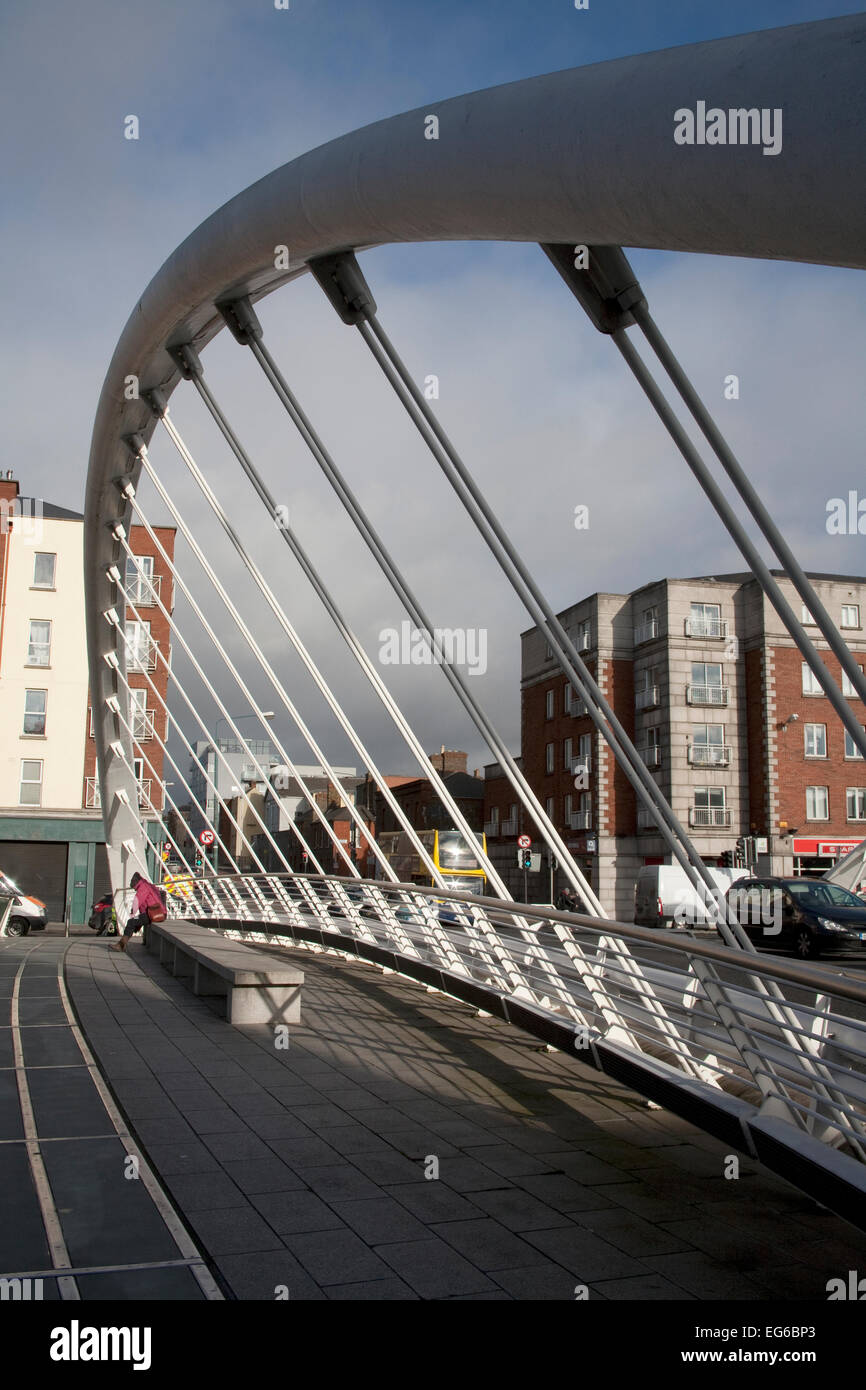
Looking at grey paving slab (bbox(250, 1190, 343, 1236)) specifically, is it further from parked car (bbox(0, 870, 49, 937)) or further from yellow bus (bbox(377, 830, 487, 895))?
yellow bus (bbox(377, 830, 487, 895))

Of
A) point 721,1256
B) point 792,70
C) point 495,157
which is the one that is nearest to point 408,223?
point 495,157

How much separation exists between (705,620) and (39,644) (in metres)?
23.8

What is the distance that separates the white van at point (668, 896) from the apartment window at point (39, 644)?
68.4 ft

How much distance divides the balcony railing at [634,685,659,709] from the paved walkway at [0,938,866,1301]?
3614 centimetres

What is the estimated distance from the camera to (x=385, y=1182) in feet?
16.0

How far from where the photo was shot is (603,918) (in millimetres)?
6547

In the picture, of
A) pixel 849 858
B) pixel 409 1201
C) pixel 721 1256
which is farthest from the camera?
pixel 849 858

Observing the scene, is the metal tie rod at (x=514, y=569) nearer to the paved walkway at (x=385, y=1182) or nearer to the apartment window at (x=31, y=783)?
the paved walkway at (x=385, y=1182)

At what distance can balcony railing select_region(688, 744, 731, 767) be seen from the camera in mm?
41188

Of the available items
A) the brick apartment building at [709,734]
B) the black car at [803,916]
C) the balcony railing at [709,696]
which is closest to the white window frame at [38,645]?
the brick apartment building at [709,734]

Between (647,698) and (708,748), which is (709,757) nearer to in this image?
(708,748)

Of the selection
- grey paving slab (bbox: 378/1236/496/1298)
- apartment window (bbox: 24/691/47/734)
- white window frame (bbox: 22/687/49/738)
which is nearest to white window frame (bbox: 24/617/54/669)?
white window frame (bbox: 22/687/49/738)

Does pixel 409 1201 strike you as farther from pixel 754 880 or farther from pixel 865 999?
pixel 754 880
